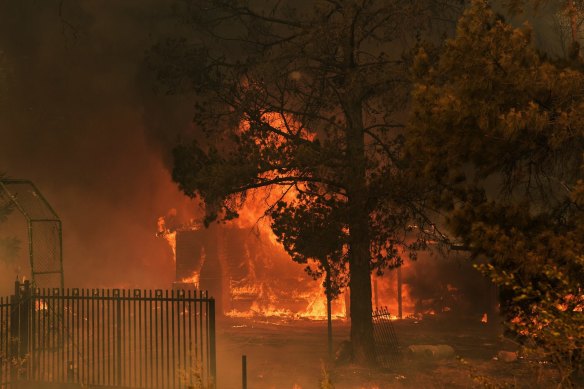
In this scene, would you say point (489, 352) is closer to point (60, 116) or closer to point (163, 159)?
point (163, 159)

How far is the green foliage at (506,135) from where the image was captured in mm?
8781

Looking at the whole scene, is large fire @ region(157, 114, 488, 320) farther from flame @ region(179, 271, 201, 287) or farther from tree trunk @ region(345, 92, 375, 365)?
tree trunk @ region(345, 92, 375, 365)

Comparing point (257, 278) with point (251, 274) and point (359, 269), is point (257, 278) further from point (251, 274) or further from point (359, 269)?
point (359, 269)

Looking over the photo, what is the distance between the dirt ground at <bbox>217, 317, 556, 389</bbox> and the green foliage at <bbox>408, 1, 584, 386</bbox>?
4.60 ft

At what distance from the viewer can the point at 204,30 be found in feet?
57.2

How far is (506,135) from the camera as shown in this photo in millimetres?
8680

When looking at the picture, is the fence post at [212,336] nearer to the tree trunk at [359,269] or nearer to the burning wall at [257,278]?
the tree trunk at [359,269]

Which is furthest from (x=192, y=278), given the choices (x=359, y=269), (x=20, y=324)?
(x=20, y=324)

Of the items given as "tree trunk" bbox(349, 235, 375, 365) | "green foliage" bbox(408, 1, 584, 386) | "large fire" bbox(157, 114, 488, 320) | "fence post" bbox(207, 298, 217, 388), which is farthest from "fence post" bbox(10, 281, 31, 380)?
"large fire" bbox(157, 114, 488, 320)

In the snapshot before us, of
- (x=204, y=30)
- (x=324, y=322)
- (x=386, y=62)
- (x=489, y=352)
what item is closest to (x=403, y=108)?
(x=386, y=62)

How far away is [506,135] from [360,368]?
27.3 feet

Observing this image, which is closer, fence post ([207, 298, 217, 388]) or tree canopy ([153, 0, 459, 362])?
fence post ([207, 298, 217, 388])

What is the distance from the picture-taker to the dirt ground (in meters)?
13.7

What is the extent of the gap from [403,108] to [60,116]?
2494cm
